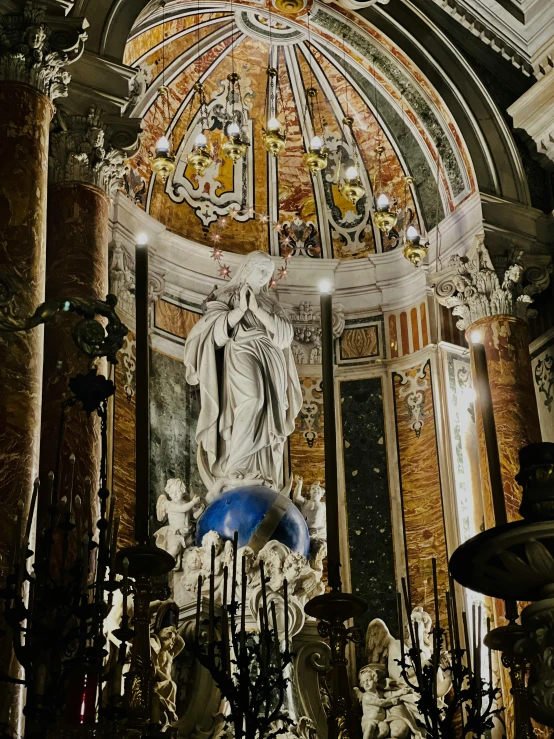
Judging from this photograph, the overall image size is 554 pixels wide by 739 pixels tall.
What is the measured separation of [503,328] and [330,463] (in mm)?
6120

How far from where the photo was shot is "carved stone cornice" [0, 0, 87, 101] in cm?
859

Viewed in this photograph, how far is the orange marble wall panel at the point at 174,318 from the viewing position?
11.6 meters

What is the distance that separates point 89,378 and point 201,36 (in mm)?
7783

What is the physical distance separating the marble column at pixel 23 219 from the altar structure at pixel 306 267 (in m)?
0.04

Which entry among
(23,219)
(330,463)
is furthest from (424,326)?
(330,463)

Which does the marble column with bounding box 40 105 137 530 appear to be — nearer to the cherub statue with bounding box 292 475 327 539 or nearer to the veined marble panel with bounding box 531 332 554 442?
the cherub statue with bounding box 292 475 327 539

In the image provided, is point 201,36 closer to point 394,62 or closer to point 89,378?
point 394,62

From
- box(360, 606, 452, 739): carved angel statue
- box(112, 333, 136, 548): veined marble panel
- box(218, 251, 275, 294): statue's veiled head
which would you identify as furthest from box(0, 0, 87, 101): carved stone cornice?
box(360, 606, 452, 739): carved angel statue

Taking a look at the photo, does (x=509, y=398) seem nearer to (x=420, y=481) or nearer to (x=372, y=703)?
(x=420, y=481)

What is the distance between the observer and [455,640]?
17.8 ft

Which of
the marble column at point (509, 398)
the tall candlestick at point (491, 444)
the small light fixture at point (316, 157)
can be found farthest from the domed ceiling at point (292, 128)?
the tall candlestick at point (491, 444)

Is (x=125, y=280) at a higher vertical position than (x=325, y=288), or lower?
higher

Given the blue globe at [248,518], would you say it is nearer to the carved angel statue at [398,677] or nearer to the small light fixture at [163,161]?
the carved angel statue at [398,677]

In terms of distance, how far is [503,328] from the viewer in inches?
440
